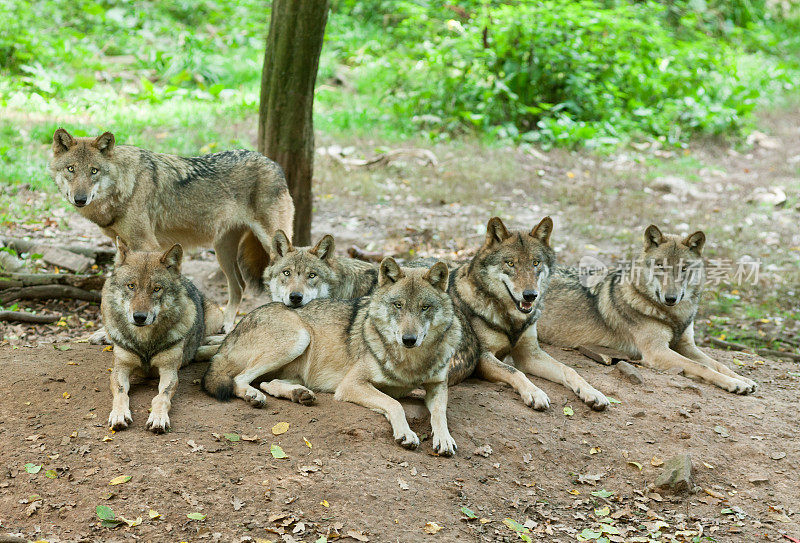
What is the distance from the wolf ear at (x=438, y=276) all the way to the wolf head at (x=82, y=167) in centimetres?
319

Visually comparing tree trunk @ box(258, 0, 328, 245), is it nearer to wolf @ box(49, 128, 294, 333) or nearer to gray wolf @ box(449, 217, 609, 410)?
wolf @ box(49, 128, 294, 333)

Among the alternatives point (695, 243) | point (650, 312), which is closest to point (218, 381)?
point (650, 312)

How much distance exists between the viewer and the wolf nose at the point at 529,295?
19.7ft

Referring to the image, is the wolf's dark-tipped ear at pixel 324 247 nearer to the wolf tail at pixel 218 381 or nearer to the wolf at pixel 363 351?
the wolf at pixel 363 351

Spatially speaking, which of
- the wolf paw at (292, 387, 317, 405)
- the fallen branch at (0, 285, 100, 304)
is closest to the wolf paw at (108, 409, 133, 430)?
the wolf paw at (292, 387, 317, 405)

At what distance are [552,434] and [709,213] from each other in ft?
26.8

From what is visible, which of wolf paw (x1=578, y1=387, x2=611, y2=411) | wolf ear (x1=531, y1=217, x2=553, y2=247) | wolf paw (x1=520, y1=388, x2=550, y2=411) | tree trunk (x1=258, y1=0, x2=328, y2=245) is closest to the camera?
wolf paw (x1=520, y1=388, x2=550, y2=411)

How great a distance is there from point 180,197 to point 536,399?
13.3ft

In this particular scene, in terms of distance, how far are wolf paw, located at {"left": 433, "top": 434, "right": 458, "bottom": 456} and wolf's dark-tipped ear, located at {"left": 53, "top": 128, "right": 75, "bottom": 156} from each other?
424 centimetres

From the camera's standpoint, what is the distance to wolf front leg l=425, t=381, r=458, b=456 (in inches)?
196

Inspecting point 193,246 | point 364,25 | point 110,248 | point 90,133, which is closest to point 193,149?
point 90,133

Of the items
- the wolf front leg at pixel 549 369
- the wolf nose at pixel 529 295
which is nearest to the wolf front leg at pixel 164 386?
the wolf nose at pixel 529 295

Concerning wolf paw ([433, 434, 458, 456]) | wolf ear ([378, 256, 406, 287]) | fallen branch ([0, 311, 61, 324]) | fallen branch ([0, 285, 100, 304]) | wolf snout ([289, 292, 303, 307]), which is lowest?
fallen branch ([0, 311, 61, 324])

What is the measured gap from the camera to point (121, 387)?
5.24 meters
